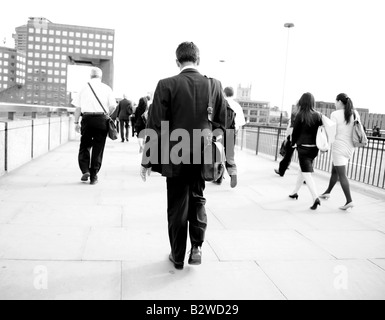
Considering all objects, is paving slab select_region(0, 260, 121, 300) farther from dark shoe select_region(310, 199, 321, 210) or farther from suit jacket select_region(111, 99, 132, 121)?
suit jacket select_region(111, 99, 132, 121)

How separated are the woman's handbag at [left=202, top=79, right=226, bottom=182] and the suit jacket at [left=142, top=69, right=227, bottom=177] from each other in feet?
0.13

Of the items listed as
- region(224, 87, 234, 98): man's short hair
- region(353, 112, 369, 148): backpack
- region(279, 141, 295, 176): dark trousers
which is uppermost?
region(224, 87, 234, 98): man's short hair

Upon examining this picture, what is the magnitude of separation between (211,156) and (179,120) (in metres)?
0.40

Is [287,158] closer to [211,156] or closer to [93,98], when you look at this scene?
[93,98]

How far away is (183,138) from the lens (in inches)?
120

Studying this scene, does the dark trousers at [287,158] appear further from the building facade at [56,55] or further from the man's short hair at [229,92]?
the building facade at [56,55]

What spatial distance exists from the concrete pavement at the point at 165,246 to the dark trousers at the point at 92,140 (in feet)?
1.17

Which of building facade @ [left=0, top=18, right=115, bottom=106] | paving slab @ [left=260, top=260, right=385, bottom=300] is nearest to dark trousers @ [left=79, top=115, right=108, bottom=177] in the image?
paving slab @ [left=260, top=260, right=385, bottom=300]

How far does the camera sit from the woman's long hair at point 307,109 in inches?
223

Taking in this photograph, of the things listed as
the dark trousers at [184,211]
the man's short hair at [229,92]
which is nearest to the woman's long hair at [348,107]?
the man's short hair at [229,92]

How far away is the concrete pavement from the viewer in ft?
9.39

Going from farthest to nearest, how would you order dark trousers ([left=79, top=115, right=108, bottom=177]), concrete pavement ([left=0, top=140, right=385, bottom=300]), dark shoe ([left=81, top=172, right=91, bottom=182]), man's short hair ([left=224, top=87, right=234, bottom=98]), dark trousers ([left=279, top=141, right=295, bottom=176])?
dark trousers ([left=279, top=141, right=295, bottom=176])
man's short hair ([left=224, top=87, right=234, bottom=98])
dark shoe ([left=81, top=172, right=91, bottom=182])
dark trousers ([left=79, top=115, right=108, bottom=177])
concrete pavement ([left=0, top=140, right=385, bottom=300])

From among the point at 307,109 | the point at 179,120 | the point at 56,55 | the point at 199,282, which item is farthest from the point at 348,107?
the point at 56,55
